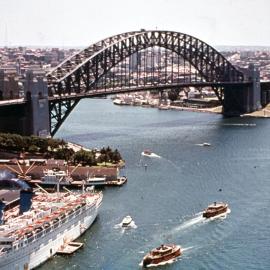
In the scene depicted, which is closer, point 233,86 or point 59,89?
point 59,89

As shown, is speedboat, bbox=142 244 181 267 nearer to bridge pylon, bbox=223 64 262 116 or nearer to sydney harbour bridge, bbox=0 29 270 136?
sydney harbour bridge, bbox=0 29 270 136

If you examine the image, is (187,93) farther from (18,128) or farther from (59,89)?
(18,128)

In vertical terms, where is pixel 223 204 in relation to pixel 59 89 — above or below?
below

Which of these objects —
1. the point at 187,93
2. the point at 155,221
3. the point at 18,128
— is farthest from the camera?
the point at 187,93

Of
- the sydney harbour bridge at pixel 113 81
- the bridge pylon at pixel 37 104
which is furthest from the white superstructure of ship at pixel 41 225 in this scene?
the sydney harbour bridge at pixel 113 81

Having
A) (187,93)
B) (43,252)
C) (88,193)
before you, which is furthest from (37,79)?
(187,93)

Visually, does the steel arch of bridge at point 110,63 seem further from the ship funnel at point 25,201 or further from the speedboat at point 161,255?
the speedboat at point 161,255
